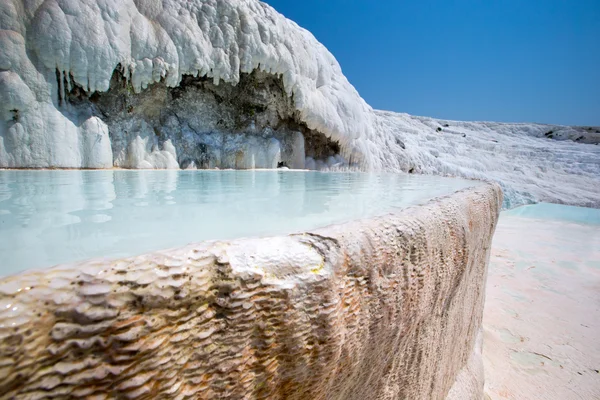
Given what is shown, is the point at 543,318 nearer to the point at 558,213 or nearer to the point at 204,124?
the point at 204,124

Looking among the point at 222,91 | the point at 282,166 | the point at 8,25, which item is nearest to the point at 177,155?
the point at 222,91

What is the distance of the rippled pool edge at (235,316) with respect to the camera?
386mm

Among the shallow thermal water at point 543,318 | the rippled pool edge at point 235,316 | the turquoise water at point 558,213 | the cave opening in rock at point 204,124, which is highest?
the cave opening in rock at point 204,124

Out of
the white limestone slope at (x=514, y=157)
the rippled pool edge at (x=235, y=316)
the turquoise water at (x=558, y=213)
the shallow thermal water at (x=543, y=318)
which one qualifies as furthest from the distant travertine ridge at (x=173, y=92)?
the rippled pool edge at (x=235, y=316)

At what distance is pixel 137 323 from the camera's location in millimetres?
437

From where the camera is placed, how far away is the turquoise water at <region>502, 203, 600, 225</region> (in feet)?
25.6

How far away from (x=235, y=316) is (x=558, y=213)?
36.2 feet

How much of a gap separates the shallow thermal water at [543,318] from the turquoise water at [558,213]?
1827mm

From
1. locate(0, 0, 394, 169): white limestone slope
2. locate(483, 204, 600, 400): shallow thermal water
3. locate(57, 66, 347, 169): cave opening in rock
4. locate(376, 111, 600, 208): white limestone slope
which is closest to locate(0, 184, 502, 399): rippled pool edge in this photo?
locate(483, 204, 600, 400): shallow thermal water

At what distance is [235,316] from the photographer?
54 cm

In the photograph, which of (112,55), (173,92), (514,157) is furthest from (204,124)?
(514,157)

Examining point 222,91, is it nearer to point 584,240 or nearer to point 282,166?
point 282,166

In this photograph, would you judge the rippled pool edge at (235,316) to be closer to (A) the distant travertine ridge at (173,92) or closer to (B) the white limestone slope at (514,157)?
(A) the distant travertine ridge at (173,92)

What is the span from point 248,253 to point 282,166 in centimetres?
606
